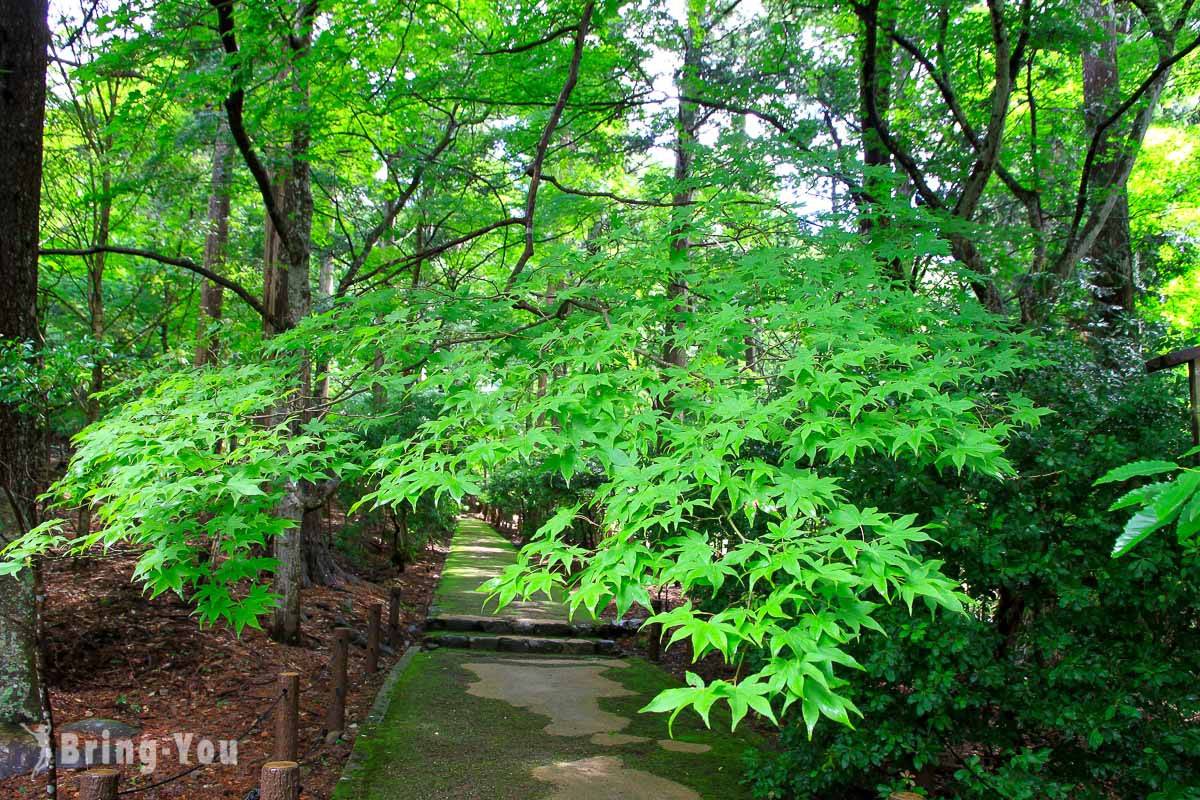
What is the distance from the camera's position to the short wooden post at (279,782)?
3.13m

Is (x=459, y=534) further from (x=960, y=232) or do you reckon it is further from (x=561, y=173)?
(x=960, y=232)

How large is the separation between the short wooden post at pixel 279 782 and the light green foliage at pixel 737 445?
142 centimetres

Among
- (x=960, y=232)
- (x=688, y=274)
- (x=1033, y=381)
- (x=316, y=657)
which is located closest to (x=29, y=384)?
(x=688, y=274)

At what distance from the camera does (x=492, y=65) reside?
25.0 feet

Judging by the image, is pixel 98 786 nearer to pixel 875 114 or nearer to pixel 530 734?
pixel 530 734

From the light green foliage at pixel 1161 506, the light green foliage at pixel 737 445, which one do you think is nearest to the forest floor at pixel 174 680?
the light green foliage at pixel 737 445

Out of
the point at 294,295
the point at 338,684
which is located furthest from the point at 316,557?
the point at 338,684

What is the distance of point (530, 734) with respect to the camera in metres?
6.26

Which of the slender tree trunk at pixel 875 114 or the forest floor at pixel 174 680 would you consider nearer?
the forest floor at pixel 174 680

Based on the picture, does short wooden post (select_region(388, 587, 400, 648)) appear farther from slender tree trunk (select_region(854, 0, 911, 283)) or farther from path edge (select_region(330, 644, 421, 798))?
slender tree trunk (select_region(854, 0, 911, 283))

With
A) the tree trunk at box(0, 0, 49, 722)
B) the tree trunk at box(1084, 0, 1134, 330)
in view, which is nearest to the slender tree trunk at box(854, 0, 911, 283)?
the tree trunk at box(1084, 0, 1134, 330)

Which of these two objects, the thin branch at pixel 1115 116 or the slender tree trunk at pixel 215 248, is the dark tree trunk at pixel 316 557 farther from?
the thin branch at pixel 1115 116

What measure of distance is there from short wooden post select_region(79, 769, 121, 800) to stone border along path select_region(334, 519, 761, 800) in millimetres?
2060

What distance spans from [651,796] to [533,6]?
22.2 feet
